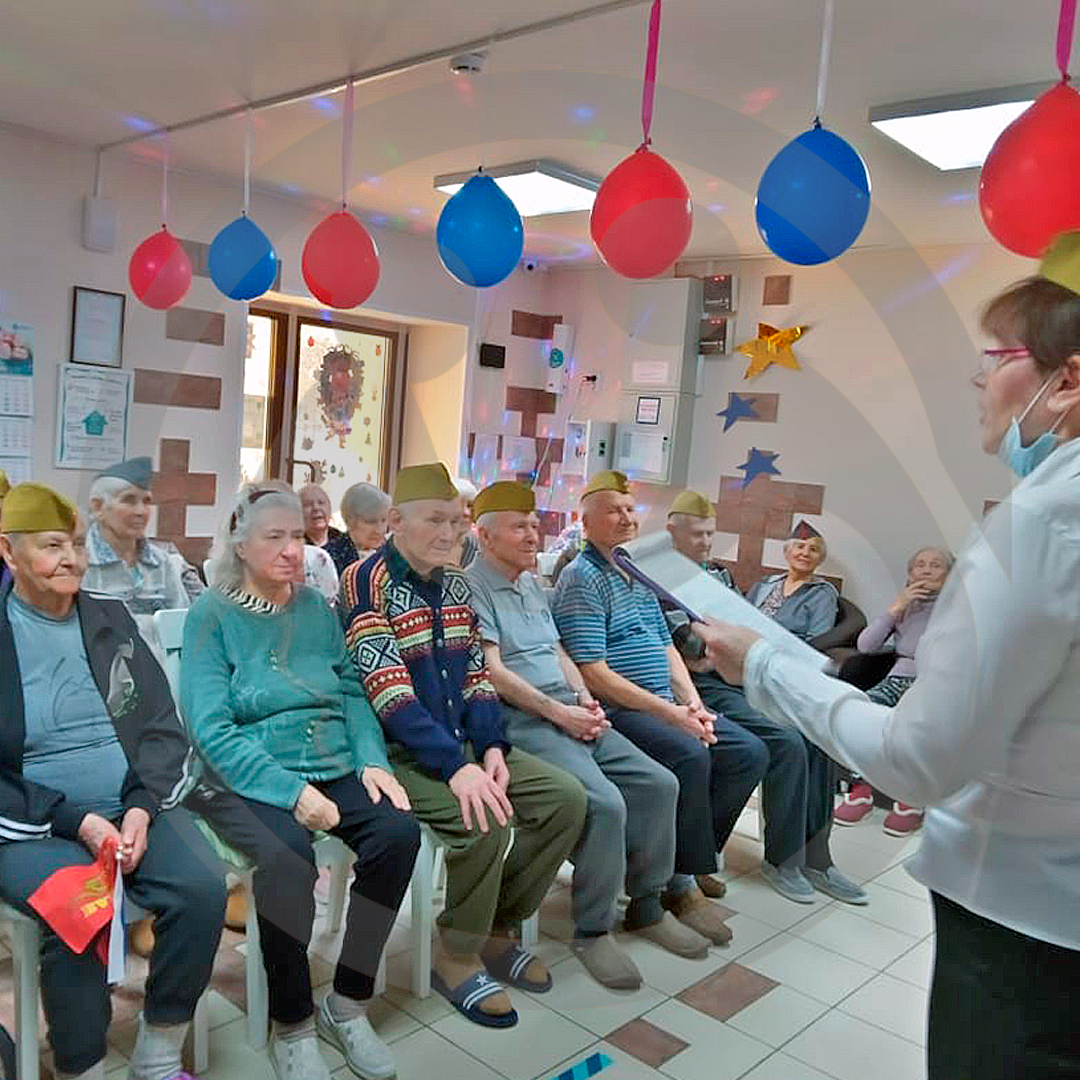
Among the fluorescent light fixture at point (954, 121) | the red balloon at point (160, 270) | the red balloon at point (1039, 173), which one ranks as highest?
the fluorescent light fixture at point (954, 121)

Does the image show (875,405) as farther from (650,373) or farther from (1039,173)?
(1039,173)

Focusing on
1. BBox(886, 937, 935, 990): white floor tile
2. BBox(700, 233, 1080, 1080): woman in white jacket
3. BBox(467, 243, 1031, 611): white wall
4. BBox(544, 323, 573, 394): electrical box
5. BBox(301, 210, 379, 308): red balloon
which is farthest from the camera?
BBox(544, 323, 573, 394): electrical box

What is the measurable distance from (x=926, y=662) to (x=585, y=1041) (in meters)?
1.54

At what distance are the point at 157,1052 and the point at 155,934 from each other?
8.3 inches

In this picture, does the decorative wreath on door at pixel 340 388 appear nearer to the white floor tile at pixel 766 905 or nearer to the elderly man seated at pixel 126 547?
the elderly man seated at pixel 126 547

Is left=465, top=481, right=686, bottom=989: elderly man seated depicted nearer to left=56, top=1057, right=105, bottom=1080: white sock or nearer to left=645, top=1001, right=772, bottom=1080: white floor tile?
left=645, top=1001, right=772, bottom=1080: white floor tile

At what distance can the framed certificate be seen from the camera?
3.99 meters

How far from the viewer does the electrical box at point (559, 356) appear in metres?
5.86

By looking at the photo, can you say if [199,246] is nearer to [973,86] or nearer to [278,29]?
[278,29]

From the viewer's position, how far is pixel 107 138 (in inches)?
150

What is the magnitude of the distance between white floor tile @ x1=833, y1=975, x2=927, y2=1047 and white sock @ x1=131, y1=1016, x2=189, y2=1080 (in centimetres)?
154

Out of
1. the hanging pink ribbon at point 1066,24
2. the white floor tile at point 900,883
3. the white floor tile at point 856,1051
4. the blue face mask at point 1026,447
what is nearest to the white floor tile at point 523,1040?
the white floor tile at point 856,1051

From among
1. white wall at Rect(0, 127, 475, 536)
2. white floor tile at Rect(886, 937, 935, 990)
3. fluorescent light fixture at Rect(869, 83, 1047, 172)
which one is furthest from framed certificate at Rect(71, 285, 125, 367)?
white floor tile at Rect(886, 937, 935, 990)

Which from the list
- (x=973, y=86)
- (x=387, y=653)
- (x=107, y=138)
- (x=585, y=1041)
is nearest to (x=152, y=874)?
(x=387, y=653)
